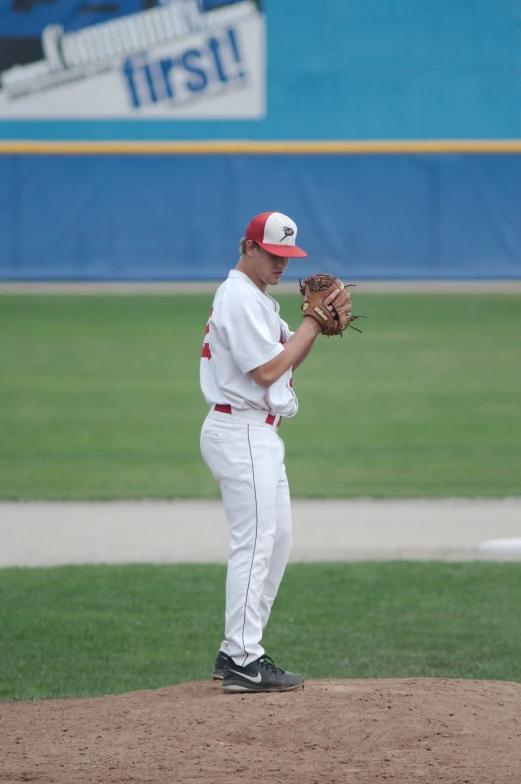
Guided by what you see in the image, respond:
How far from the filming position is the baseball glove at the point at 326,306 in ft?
15.8

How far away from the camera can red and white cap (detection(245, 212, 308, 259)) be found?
4.75m

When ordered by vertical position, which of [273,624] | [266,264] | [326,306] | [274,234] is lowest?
[273,624]

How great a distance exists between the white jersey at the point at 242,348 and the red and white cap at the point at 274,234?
159mm

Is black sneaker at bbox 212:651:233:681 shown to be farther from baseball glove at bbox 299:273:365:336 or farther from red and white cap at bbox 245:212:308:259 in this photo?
red and white cap at bbox 245:212:308:259

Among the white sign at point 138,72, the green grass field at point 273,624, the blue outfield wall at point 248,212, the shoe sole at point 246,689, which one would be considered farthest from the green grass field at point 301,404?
the white sign at point 138,72

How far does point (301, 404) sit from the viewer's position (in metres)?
14.4

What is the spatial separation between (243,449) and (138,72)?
1028 inches

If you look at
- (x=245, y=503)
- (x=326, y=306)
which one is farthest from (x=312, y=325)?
(x=245, y=503)

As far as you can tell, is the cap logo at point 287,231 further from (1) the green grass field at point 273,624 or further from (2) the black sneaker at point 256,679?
(1) the green grass field at point 273,624

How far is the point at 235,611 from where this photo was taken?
4.82 meters

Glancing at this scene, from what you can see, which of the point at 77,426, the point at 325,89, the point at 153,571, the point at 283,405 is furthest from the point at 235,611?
the point at 325,89

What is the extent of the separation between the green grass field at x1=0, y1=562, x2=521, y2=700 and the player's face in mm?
1916

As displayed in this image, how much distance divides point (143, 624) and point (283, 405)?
2.21 meters

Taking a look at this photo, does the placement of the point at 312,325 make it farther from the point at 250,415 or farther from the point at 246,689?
the point at 246,689
